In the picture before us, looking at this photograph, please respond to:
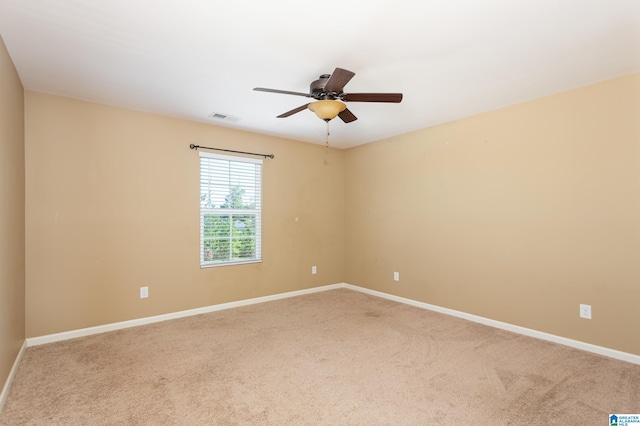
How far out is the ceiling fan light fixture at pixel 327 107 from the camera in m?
2.54

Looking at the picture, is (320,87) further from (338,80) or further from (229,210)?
(229,210)

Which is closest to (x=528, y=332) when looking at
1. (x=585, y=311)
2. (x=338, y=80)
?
(x=585, y=311)

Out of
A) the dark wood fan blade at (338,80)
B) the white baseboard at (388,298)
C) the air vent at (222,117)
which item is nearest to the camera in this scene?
the dark wood fan blade at (338,80)

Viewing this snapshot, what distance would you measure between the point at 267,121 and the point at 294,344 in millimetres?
2591

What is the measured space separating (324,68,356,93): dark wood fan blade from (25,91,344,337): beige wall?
7.66ft

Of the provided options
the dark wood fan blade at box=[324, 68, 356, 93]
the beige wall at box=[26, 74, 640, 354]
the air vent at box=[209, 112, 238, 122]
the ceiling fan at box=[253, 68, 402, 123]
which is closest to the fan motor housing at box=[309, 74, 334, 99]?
the ceiling fan at box=[253, 68, 402, 123]

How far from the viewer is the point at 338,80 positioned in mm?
2219

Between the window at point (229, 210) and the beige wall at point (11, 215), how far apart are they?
67.1 inches

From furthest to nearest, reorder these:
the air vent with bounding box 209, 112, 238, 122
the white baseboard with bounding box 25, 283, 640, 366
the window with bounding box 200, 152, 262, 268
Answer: the window with bounding box 200, 152, 262, 268
the air vent with bounding box 209, 112, 238, 122
the white baseboard with bounding box 25, 283, 640, 366

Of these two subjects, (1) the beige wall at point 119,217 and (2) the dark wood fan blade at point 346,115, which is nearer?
(2) the dark wood fan blade at point 346,115

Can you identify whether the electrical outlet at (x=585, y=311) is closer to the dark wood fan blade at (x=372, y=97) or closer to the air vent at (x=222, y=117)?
the dark wood fan blade at (x=372, y=97)

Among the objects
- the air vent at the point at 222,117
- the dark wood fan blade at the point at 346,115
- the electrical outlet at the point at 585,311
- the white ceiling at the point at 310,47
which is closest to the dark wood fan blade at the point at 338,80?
the white ceiling at the point at 310,47

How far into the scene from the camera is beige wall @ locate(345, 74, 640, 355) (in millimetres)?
2783

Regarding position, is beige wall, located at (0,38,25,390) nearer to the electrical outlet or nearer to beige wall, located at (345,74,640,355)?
beige wall, located at (345,74,640,355)
